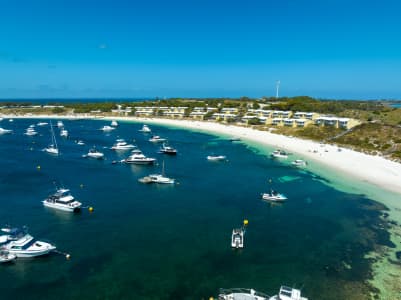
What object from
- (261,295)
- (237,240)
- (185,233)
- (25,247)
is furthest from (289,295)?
(25,247)

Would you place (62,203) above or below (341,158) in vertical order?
below

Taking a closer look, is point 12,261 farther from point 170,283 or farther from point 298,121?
point 298,121

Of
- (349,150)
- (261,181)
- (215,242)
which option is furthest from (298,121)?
(215,242)

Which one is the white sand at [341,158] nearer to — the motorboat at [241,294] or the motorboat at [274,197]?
the motorboat at [274,197]

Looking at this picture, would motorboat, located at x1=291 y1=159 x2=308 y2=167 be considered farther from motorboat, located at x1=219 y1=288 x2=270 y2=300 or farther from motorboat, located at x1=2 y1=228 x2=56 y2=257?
motorboat, located at x1=2 y1=228 x2=56 y2=257

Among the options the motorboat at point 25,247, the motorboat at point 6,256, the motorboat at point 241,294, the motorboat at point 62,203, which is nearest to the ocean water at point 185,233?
the motorboat at point 6,256

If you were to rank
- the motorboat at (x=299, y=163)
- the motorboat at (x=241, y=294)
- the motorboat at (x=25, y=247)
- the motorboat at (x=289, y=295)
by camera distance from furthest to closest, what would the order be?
the motorboat at (x=299, y=163), the motorboat at (x=25, y=247), the motorboat at (x=241, y=294), the motorboat at (x=289, y=295)

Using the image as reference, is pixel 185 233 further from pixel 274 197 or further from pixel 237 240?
pixel 274 197
